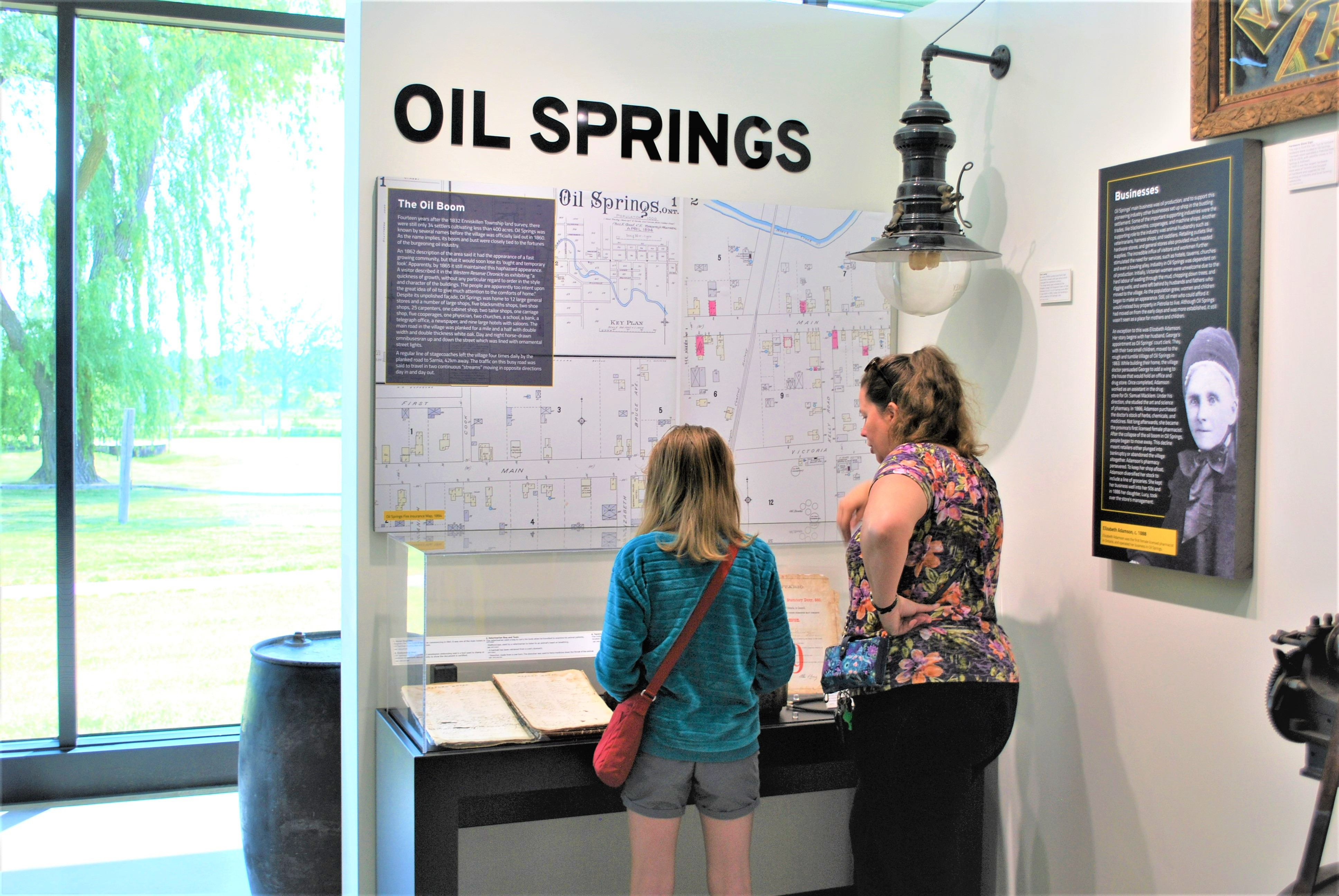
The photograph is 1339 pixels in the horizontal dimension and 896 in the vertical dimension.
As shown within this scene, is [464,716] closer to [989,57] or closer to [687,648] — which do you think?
[687,648]

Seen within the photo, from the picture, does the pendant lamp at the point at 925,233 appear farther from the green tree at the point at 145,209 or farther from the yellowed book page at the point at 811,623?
the green tree at the point at 145,209

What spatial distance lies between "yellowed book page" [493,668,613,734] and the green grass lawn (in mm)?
1985

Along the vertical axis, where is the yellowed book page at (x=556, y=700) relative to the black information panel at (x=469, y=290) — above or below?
below

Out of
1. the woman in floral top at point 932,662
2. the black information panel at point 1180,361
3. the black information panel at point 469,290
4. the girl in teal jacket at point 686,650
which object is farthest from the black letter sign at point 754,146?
the girl in teal jacket at point 686,650

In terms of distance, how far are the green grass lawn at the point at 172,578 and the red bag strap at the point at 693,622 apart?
2.61 metres

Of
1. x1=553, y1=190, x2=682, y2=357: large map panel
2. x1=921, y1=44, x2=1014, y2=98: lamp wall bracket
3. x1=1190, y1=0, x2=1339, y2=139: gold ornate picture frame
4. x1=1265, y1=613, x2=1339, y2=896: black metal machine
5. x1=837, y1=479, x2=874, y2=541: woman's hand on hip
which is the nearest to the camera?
x1=1265, y1=613, x2=1339, y2=896: black metal machine

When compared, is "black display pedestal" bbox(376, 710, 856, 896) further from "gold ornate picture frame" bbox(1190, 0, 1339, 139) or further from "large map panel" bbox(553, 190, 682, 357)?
"gold ornate picture frame" bbox(1190, 0, 1339, 139)

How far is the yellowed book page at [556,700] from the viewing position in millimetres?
2570

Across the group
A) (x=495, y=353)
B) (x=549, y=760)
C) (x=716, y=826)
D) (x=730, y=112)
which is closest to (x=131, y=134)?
(x=495, y=353)

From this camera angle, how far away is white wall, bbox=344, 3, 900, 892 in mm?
2898

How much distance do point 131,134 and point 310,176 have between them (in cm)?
67

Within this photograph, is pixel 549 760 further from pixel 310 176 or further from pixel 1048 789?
pixel 310 176

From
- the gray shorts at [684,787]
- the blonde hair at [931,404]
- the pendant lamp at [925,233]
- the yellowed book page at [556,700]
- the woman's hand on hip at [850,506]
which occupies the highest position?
the pendant lamp at [925,233]
